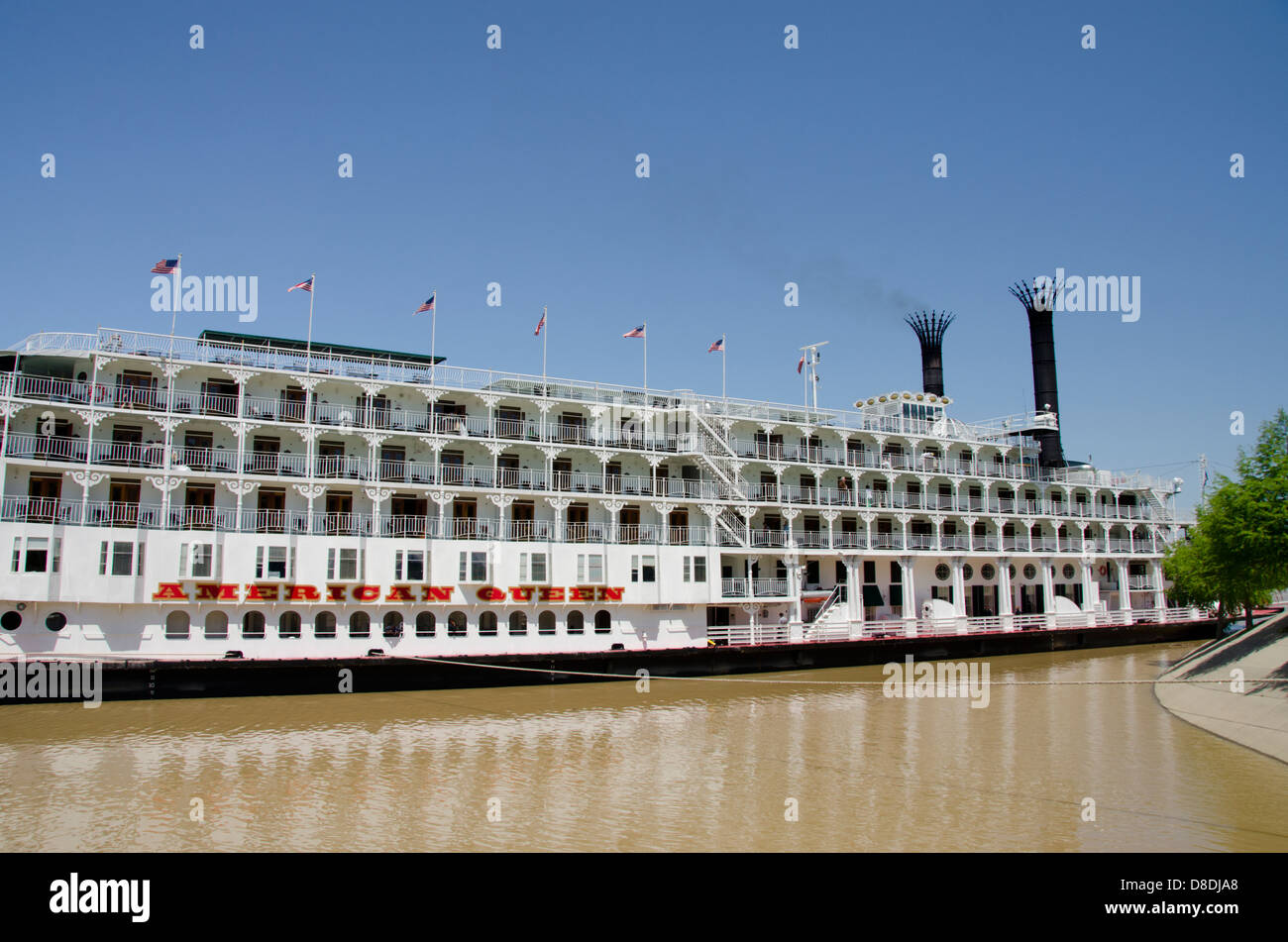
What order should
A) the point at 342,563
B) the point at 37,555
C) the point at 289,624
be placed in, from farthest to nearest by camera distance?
the point at 342,563, the point at 289,624, the point at 37,555

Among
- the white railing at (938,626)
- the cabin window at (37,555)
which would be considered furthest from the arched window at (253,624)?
the white railing at (938,626)

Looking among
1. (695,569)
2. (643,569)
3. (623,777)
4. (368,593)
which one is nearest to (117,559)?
(368,593)

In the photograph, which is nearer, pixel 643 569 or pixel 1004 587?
Result: pixel 643 569

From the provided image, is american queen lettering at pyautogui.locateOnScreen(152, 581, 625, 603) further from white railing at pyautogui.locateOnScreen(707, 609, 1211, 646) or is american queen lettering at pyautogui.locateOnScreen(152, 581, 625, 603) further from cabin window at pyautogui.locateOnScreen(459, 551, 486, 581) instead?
white railing at pyautogui.locateOnScreen(707, 609, 1211, 646)

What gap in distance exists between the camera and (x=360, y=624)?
34938mm

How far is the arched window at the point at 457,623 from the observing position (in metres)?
36.4

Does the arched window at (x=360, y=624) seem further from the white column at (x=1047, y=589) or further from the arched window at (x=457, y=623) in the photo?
the white column at (x=1047, y=589)

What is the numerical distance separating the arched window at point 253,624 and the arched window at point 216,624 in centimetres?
64

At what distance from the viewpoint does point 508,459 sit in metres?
41.4

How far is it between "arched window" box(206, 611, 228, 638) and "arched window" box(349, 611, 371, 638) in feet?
14.7

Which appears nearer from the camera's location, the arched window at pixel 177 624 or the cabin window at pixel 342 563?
the arched window at pixel 177 624

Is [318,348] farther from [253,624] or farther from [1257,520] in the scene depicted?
[1257,520]

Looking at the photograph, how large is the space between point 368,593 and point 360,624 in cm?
152
